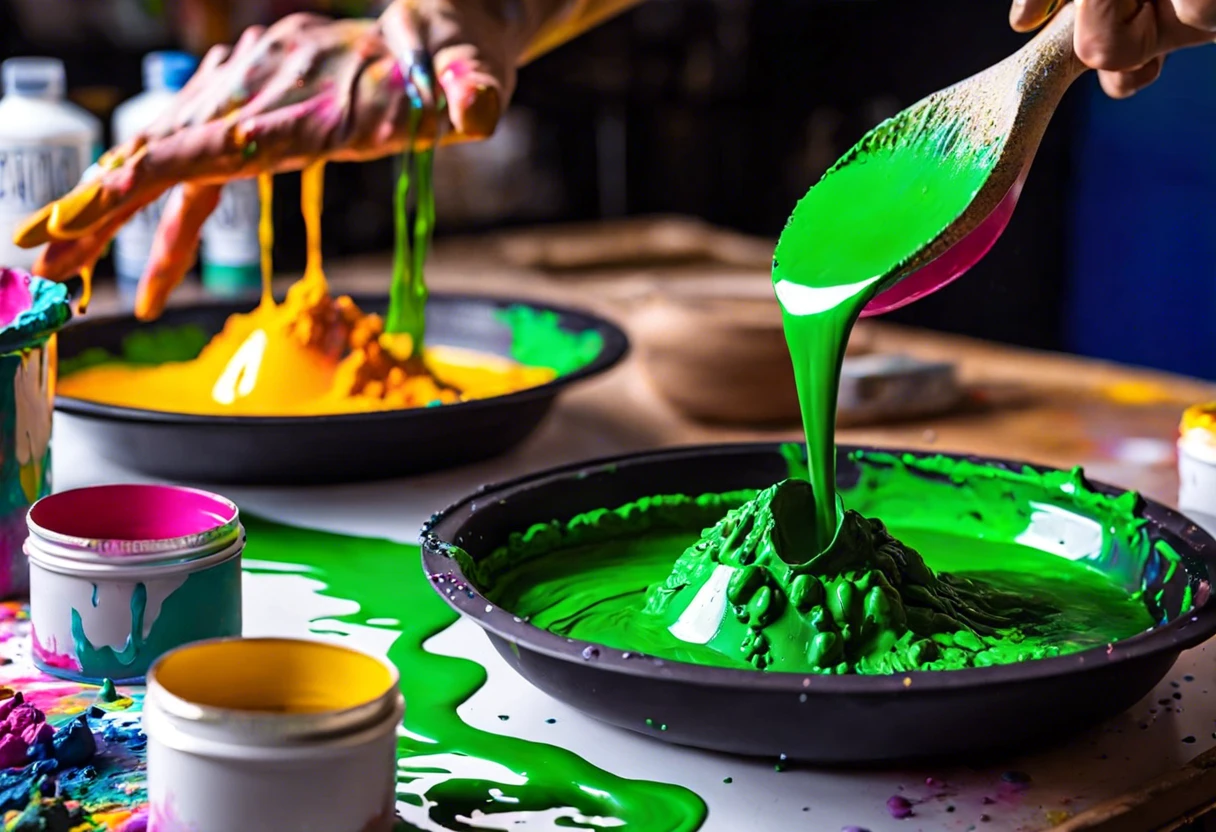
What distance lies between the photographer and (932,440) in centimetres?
187

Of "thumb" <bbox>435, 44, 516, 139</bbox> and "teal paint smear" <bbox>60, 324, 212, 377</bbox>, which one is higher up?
"thumb" <bbox>435, 44, 516, 139</bbox>

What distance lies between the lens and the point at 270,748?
788 mm

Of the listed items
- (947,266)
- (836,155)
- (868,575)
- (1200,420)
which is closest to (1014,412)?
(1200,420)

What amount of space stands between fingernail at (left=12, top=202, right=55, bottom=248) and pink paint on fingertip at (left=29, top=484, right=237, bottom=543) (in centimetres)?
46

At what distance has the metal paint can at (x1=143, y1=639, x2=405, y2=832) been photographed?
2.59ft

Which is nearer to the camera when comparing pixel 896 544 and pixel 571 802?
pixel 571 802

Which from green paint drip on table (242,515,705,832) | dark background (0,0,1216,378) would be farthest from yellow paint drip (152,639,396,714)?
dark background (0,0,1216,378)

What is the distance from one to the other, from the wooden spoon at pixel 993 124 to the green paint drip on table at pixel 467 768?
0.44 metres

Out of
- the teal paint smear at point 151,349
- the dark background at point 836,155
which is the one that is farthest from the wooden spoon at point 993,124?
the dark background at point 836,155

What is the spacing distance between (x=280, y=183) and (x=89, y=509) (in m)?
2.18

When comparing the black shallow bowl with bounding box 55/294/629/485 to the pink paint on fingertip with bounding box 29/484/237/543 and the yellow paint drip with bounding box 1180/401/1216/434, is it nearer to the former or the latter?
the pink paint on fingertip with bounding box 29/484/237/543

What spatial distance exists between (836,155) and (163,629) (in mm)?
3098

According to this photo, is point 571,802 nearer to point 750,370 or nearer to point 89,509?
point 89,509

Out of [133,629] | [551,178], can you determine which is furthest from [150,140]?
[551,178]
